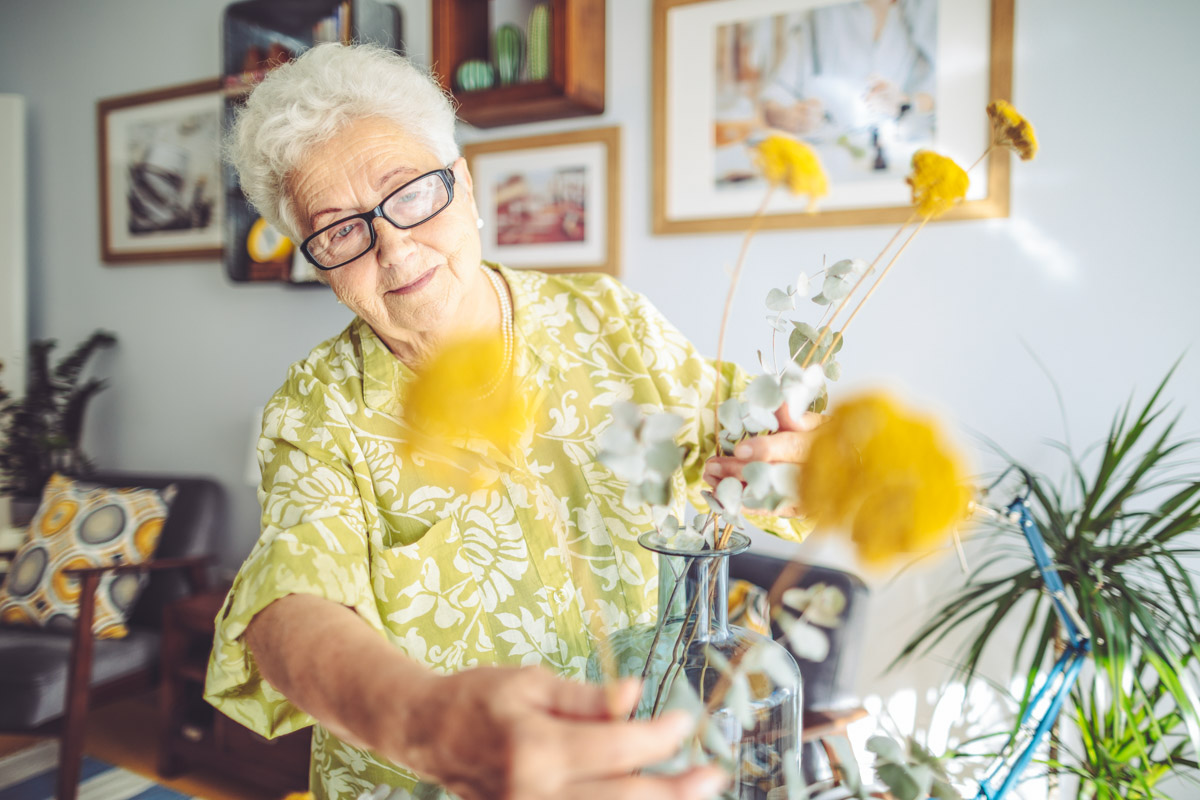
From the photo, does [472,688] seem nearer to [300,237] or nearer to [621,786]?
[621,786]

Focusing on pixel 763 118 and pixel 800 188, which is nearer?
pixel 800 188

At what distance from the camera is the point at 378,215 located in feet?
2.60

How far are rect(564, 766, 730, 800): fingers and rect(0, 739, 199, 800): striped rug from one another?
2784 millimetres

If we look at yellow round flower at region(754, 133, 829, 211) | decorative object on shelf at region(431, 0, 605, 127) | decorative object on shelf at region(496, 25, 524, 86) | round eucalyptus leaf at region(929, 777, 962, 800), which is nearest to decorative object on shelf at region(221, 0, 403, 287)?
decorative object on shelf at region(431, 0, 605, 127)

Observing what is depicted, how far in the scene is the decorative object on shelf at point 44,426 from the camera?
3.30m

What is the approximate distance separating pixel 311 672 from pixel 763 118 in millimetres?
2103

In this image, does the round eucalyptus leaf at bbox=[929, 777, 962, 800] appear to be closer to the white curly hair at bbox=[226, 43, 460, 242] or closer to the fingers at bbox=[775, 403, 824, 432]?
the fingers at bbox=[775, 403, 824, 432]

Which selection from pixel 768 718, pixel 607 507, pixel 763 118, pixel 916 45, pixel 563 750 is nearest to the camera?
pixel 563 750

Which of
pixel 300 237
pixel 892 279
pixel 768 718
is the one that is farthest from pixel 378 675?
pixel 892 279

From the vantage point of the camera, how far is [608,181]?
239 cm

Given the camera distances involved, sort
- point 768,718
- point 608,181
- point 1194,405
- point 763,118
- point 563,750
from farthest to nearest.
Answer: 1. point 608,181
2. point 763,118
3. point 1194,405
4. point 768,718
5. point 563,750

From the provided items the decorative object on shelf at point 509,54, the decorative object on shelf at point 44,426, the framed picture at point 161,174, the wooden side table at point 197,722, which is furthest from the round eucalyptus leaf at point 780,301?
the decorative object on shelf at point 44,426

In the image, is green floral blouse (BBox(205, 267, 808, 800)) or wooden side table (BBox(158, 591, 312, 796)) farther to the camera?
wooden side table (BBox(158, 591, 312, 796))

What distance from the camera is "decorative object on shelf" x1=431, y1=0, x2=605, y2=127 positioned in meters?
2.16
